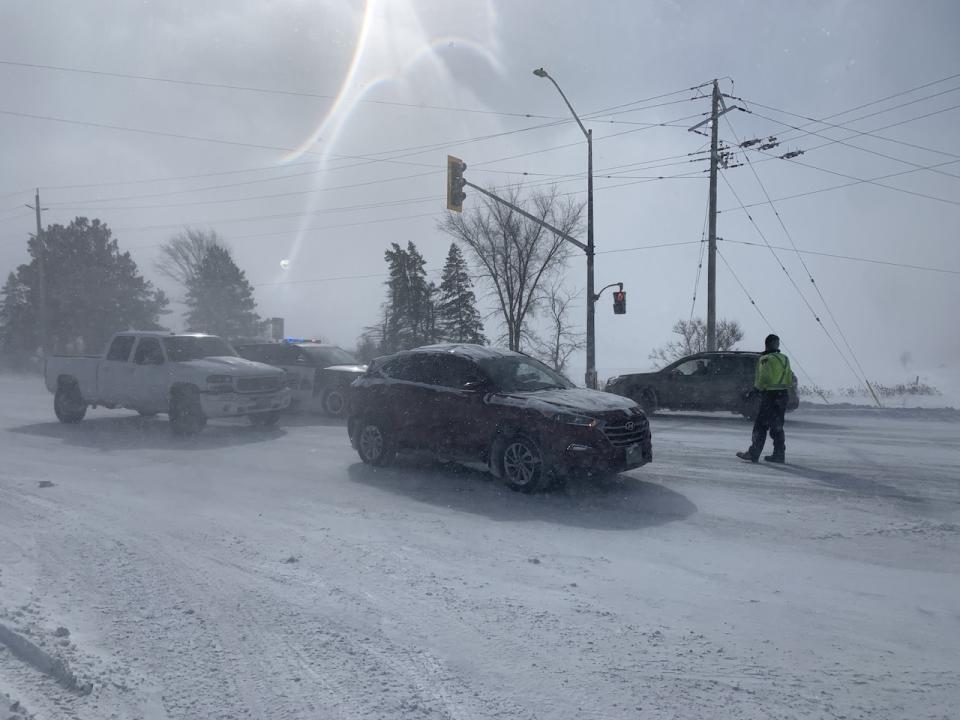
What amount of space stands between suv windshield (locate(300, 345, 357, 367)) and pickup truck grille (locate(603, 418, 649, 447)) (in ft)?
33.7

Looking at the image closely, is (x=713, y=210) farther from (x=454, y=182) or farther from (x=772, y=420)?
(x=772, y=420)

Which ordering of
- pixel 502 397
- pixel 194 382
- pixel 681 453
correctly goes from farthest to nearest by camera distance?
pixel 194 382 → pixel 681 453 → pixel 502 397

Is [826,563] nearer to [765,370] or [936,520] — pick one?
[936,520]

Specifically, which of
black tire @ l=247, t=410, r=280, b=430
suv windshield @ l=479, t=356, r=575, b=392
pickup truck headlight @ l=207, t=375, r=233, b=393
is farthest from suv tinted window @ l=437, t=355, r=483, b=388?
black tire @ l=247, t=410, r=280, b=430

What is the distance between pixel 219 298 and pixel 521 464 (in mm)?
53921

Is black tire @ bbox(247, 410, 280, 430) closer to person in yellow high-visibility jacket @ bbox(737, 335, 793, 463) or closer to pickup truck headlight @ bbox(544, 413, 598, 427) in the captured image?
pickup truck headlight @ bbox(544, 413, 598, 427)

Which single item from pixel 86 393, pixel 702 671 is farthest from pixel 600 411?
pixel 86 393

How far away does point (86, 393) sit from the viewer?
47.8 ft

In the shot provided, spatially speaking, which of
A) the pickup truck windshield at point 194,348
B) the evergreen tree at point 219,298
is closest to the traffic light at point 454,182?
the pickup truck windshield at point 194,348

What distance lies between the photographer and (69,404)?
1501cm

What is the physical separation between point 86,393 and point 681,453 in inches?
472

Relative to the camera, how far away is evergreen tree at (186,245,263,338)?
56.7 metres

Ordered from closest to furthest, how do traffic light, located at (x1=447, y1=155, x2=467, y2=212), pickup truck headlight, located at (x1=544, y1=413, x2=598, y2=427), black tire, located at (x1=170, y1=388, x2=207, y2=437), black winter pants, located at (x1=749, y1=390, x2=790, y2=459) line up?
pickup truck headlight, located at (x1=544, y1=413, x2=598, y2=427) < black winter pants, located at (x1=749, y1=390, x2=790, y2=459) < black tire, located at (x1=170, y1=388, x2=207, y2=437) < traffic light, located at (x1=447, y1=155, x2=467, y2=212)

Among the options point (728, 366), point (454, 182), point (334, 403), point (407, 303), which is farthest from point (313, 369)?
Result: point (407, 303)
